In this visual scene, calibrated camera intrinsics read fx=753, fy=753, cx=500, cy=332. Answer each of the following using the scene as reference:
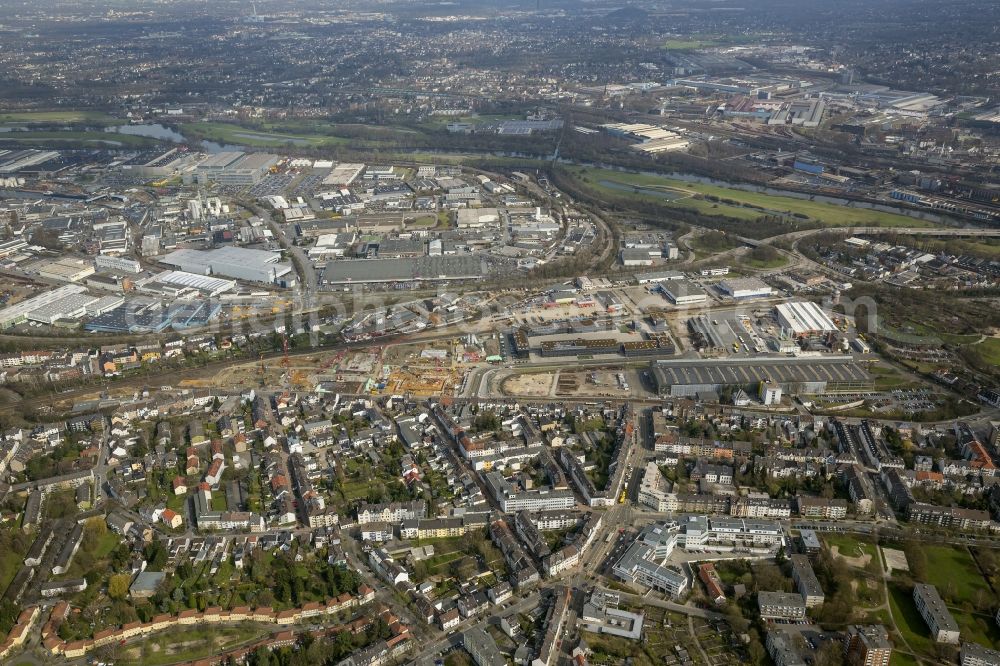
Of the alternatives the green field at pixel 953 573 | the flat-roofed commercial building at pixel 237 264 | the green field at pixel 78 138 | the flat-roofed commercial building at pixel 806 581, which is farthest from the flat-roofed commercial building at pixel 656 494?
the green field at pixel 78 138

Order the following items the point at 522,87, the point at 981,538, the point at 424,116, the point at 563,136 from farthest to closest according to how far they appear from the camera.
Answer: the point at 522,87 < the point at 424,116 < the point at 563,136 < the point at 981,538

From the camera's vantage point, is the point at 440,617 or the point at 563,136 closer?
the point at 440,617

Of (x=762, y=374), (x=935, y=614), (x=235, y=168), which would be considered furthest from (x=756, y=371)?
(x=235, y=168)

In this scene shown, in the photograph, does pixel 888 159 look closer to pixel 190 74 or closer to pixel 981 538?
pixel 981 538

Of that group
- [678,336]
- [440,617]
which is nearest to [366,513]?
[440,617]

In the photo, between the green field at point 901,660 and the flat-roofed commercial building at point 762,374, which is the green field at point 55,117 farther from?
the green field at point 901,660

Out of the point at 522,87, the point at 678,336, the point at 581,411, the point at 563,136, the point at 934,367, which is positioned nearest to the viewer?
the point at 581,411

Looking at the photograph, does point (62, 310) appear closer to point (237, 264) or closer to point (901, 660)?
point (237, 264)
